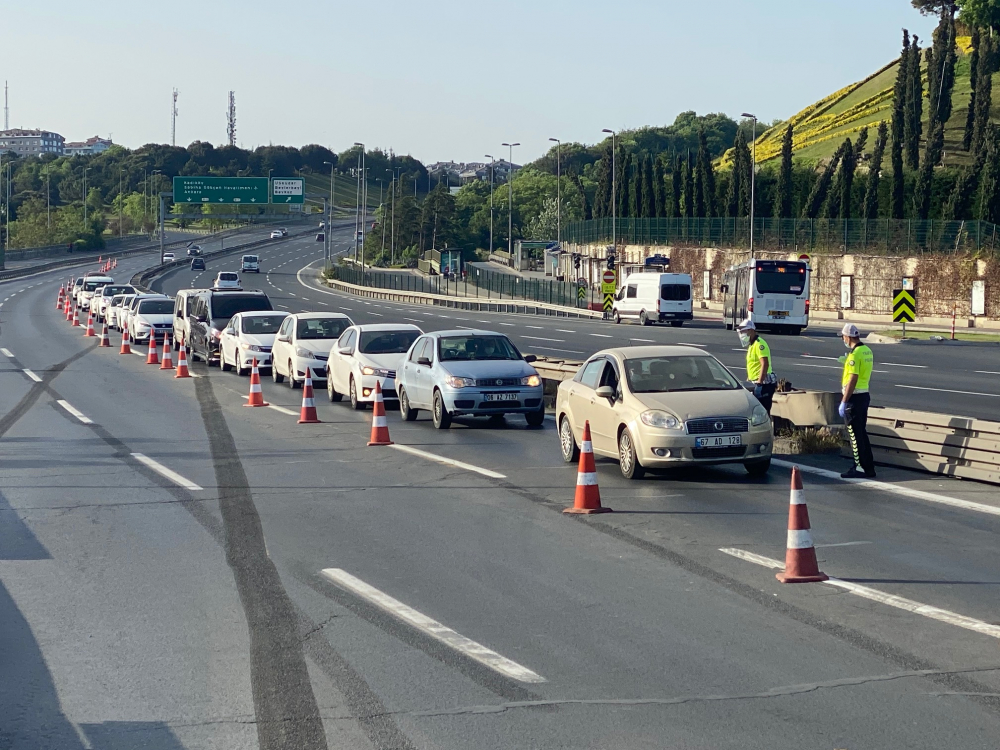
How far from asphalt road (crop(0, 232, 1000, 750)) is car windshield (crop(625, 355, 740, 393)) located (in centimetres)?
104

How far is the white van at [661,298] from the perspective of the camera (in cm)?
5488

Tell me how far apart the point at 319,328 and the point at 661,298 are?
29.3m

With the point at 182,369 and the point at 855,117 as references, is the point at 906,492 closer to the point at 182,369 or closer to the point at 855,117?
the point at 182,369

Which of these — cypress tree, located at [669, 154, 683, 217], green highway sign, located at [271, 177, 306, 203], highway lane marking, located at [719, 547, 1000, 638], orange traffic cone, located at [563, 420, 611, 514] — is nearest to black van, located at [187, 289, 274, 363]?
orange traffic cone, located at [563, 420, 611, 514]

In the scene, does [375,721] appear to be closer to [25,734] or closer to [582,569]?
[25,734]

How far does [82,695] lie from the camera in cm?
679

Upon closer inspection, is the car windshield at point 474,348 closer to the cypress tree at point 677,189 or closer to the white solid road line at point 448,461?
the white solid road line at point 448,461

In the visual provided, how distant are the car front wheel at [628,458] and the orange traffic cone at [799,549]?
477 centimetres

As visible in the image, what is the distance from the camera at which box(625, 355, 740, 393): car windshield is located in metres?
14.7

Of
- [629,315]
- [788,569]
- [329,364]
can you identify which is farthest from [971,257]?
[788,569]

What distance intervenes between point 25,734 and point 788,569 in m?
5.33

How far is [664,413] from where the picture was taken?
548 inches

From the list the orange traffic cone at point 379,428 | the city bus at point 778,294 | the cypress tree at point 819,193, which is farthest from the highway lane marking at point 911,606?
the cypress tree at point 819,193

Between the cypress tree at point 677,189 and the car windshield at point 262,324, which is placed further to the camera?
the cypress tree at point 677,189
